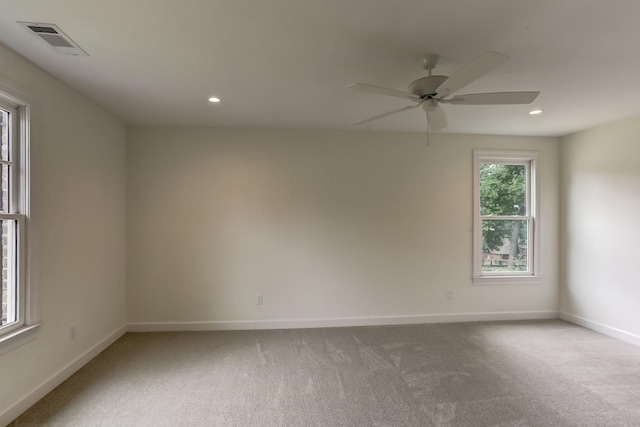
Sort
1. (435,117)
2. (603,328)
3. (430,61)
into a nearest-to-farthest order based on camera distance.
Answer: (430,61) → (435,117) → (603,328)

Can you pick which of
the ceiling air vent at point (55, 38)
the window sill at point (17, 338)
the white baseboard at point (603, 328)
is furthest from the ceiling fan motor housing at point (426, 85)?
the white baseboard at point (603, 328)

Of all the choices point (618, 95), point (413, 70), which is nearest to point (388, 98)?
point (413, 70)

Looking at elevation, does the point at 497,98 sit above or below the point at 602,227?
above

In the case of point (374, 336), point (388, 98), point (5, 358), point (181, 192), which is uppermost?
point (388, 98)

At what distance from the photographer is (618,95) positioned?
2.80 m

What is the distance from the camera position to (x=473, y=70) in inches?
66.6

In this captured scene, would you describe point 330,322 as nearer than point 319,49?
No

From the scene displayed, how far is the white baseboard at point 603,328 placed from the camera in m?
3.43

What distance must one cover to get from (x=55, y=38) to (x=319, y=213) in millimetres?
2815

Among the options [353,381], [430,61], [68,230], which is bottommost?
[353,381]

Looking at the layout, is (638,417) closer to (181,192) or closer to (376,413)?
(376,413)

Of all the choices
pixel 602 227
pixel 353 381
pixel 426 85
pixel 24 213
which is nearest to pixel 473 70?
pixel 426 85

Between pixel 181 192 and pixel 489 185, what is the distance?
4.02m

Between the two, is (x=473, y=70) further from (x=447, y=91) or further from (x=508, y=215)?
(x=508, y=215)
